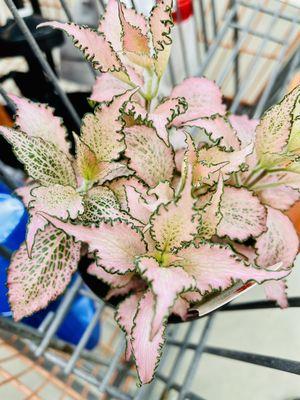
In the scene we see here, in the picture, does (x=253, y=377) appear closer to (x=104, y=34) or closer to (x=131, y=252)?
(x=131, y=252)

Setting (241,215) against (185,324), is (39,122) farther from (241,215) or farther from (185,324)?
(185,324)

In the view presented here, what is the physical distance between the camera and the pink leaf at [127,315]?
0.38 m

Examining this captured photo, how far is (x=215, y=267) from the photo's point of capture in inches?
12.9

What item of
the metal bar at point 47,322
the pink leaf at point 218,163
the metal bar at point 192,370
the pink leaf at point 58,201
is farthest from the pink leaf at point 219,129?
the metal bar at point 47,322

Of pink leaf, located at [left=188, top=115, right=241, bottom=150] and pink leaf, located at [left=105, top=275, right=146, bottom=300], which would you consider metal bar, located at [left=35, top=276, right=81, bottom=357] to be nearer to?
pink leaf, located at [left=105, top=275, right=146, bottom=300]

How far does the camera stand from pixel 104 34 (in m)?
0.39

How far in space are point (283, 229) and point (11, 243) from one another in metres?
0.33

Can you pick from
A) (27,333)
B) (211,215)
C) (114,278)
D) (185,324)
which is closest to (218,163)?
(211,215)

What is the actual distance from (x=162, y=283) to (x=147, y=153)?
14 cm

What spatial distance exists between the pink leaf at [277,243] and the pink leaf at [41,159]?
20cm

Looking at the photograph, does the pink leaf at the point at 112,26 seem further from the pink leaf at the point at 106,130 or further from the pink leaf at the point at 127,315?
the pink leaf at the point at 127,315

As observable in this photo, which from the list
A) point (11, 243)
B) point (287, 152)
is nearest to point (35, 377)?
point (11, 243)

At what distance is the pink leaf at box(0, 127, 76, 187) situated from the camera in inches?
14.7

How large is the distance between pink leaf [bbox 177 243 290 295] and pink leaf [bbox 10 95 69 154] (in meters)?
0.17
